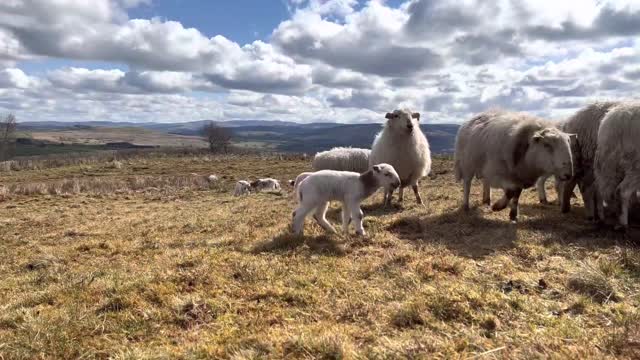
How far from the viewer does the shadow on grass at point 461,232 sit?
10.5 metres

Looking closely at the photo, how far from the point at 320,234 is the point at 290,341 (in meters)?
6.59

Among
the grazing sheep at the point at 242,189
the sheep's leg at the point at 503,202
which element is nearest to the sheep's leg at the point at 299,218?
the sheep's leg at the point at 503,202

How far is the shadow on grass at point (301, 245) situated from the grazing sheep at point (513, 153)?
5.03 meters

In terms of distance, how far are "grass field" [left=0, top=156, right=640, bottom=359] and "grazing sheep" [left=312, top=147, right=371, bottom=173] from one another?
444 inches

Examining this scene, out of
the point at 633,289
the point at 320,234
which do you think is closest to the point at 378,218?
the point at 320,234

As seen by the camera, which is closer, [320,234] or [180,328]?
[180,328]

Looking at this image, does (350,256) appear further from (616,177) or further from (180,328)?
(616,177)

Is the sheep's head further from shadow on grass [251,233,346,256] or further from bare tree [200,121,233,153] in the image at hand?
bare tree [200,121,233,153]

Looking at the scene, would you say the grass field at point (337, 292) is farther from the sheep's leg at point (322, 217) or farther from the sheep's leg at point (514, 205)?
the sheep's leg at point (514, 205)

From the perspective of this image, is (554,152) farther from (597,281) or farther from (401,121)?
(401,121)

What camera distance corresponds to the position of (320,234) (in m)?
12.4

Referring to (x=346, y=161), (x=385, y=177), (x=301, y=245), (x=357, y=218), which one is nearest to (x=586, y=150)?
(x=385, y=177)

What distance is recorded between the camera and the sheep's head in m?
17.6

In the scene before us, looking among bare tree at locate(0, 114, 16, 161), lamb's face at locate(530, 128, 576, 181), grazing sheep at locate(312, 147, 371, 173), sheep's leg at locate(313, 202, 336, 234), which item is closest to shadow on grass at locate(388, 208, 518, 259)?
sheep's leg at locate(313, 202, 336, 234)
